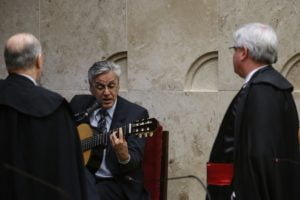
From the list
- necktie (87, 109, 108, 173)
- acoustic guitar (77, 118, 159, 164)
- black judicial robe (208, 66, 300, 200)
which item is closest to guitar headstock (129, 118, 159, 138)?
acoustic guitar (77, 118, 159, 164)

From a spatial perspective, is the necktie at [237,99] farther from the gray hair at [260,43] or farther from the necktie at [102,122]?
the necktie at [102,122]

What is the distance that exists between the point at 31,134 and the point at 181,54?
2.25 m

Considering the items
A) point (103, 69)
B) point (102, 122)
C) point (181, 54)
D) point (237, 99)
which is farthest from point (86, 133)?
point (237, 99)

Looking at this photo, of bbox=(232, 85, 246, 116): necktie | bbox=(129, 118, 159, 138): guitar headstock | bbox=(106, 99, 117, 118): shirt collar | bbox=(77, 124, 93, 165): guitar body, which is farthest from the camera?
bbox=(106, 99, 117, 118): shirt collar

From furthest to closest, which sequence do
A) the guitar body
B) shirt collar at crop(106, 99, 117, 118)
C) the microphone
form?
the microphone < shirt collar at crop(106, 99, 117, 118) < the guitar body

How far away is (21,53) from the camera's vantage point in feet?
14.5

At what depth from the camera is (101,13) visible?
694 cm

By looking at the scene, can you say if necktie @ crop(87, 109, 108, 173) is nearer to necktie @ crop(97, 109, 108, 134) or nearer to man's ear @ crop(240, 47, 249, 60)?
necktie @ crop(97, 109, 108, 134)

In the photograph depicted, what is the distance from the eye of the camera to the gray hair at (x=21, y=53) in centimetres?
441

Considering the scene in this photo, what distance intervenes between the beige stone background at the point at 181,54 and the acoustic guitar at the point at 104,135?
758 mm

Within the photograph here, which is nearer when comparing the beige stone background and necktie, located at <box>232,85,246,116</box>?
necktie, located at <box>232,85,246,116</box>

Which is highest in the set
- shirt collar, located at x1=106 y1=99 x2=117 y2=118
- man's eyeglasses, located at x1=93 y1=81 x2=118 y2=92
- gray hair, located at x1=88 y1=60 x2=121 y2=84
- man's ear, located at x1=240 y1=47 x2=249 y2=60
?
man's ear, located at x1=240 y1=47 x2=249 y2=60

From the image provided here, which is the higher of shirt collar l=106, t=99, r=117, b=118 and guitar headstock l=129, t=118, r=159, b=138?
shirt collar l=106, t=99, r=117, b=118

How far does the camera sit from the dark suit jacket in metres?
5.71
